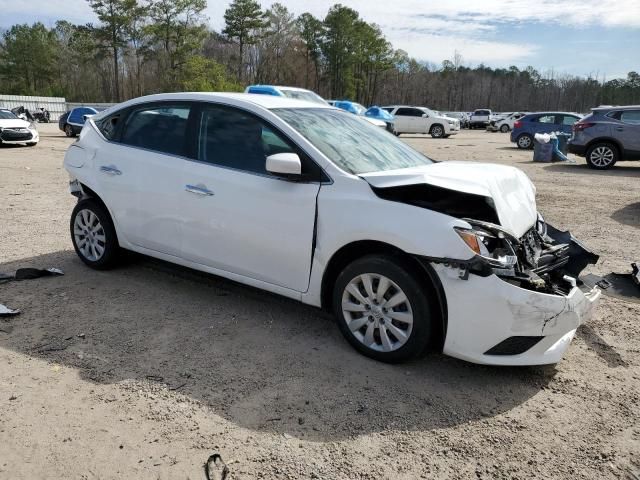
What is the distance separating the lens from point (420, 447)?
104 inches

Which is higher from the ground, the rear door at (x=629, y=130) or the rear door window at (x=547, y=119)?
the rear door window at (x=547, y=119)

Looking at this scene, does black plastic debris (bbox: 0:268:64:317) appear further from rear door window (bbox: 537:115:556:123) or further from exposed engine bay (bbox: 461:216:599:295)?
rear door window (bbox: 537:115:556:123)

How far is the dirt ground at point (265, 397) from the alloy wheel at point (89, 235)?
38 cm

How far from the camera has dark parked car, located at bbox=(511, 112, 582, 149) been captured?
20.2 metres

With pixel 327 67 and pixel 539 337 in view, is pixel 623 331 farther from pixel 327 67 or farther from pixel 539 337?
pixel 327 67

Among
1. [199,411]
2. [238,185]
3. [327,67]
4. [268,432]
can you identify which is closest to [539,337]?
[268,432]

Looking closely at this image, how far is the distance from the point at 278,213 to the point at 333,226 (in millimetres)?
459

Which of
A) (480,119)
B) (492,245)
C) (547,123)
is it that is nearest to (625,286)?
(492,245)

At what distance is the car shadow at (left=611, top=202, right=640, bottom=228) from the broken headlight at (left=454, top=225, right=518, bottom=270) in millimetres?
5698

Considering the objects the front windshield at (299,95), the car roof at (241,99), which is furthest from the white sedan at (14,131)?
the car roof at (241,99)

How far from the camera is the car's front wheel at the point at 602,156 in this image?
1433 centimetres

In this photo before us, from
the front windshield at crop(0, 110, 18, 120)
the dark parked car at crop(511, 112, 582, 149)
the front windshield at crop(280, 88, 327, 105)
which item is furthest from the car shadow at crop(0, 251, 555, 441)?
the dark parked car at crop(511, 112, 582, 149)

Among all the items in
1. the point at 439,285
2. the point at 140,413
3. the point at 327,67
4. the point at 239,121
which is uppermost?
the point at 327,67

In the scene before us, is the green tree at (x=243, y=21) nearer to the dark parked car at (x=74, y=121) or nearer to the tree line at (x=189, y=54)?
the tree line at (x=189, y=54)
